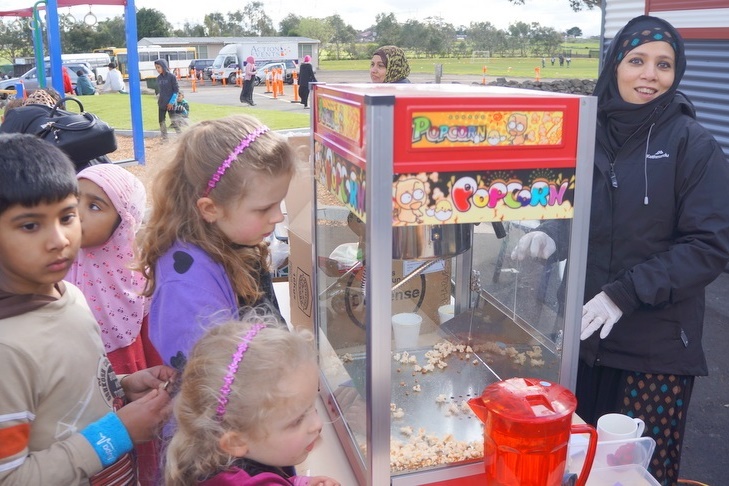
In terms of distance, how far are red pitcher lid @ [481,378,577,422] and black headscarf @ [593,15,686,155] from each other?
0.99 metres

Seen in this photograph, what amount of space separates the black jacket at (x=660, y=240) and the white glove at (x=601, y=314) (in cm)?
2

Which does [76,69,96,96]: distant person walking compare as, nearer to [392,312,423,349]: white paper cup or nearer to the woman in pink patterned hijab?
the woman in pink patterned hijab

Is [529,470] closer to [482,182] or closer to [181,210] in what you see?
[482,182]

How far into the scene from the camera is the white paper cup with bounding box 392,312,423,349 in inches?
64.5

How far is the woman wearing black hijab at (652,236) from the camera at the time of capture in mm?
1658

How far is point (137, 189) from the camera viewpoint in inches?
66.2

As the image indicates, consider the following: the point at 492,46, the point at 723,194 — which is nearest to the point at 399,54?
the point at 723,194

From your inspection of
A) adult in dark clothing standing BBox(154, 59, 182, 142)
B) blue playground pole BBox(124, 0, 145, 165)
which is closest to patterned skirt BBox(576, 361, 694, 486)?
blue playground pole BBox(124, 0, 145, 165)

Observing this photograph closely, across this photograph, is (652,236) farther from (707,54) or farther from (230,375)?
(707,54)

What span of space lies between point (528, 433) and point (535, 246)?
0.48 metres

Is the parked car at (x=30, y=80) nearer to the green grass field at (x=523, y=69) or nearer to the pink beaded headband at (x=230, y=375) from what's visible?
the pink beaded headband at (x=230, y=375)

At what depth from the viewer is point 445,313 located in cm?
183

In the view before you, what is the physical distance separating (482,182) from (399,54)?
475cm

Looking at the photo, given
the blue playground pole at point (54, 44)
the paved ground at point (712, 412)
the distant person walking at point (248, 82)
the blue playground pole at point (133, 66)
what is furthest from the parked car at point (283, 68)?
the paved ground at point (712, 412)
